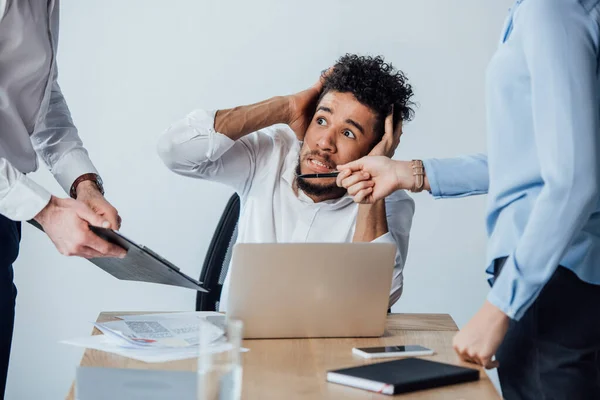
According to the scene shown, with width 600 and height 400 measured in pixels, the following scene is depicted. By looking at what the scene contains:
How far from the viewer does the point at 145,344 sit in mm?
1493

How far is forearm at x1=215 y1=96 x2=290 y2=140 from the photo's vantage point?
2455 millimetres

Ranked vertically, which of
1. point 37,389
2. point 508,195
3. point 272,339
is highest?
point 508,195

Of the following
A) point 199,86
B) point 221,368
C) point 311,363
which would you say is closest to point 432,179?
point 311,363

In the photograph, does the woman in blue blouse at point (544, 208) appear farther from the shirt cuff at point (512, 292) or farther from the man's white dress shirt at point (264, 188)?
the man's white dress shirt at point (264, 188)

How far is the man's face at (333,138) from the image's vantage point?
2.46 m

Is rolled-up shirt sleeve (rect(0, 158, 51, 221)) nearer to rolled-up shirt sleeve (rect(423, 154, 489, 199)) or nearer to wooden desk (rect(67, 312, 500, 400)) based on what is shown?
wooden desk (rect(67, 312, 500, 400))

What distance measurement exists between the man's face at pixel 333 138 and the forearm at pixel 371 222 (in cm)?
23

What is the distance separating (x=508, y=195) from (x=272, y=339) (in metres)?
0.57

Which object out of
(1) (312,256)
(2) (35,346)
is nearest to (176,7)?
(2) (35,346)

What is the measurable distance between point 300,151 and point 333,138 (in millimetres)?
126

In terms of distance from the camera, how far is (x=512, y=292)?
127 cm

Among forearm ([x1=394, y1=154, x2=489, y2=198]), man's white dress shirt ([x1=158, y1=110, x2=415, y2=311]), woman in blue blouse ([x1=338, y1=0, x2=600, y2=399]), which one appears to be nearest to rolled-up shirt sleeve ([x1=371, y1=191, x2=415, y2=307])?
man's white dress shirt ([x1=158, y1=110, x2=415, y2=311])

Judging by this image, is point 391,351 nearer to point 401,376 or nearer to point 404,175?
point 401,376

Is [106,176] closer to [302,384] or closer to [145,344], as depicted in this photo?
[145,344]
